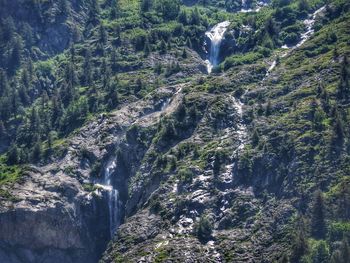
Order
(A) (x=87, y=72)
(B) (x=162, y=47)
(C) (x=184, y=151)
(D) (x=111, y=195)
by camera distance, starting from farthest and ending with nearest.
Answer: (B) (x=162, y=47), (A) (x=87, y=72), (C) (x=184, y=151), (D) (x=111, y=195)

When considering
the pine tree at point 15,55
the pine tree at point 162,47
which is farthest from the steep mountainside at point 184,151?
the pine tree at point 162,47

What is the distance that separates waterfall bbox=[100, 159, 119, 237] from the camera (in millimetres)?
137625

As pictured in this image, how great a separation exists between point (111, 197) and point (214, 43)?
212 feet

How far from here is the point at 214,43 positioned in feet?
628

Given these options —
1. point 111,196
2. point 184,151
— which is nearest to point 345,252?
point 184,151

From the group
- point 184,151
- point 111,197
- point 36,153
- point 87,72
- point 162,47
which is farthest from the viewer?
point 162,47

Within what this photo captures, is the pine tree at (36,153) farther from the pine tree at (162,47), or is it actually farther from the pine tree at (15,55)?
the pine tree at (162,47)

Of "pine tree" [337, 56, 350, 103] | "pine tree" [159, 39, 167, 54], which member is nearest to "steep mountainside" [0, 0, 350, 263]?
"pine tree" [337, 56, 350, 103]

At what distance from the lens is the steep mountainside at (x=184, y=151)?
120 m

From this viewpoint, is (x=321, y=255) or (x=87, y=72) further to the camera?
(x=87, y=72)

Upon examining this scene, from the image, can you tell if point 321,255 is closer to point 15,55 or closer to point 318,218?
point 318,218

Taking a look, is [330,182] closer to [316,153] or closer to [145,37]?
[316,153]

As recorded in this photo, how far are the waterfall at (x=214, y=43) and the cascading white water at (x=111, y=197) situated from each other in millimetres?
45864

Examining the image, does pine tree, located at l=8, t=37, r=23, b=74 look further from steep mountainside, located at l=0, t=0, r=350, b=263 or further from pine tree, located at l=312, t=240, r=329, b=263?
pine tree, located at l=312, t=240, r=329, b=263
